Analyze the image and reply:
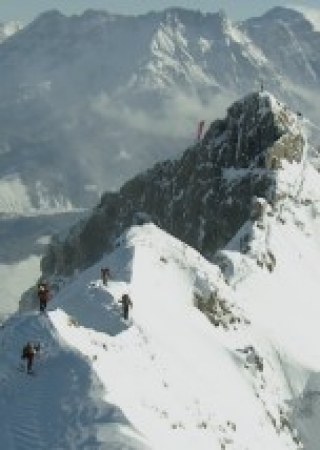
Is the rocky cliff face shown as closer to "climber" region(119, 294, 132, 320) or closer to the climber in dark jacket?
"climber" region(119, 294, 132, 320)

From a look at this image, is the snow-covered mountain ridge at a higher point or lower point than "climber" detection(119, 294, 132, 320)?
lower

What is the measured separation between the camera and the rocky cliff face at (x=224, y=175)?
126125 millimetres

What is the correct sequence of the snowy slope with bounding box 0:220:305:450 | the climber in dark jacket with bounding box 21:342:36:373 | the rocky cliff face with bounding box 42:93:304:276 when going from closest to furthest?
the snowy slope with bounding box 0:220:305:450 < the climber in dark jacket with bounding box 21:342:36:373 < the rocky cliff face with bounding box 42:93:304:276

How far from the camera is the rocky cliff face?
126 metres

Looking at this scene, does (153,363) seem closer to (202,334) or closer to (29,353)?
Result: (29,353)

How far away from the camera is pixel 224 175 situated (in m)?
132

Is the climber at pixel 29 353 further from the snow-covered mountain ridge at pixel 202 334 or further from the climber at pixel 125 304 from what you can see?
the climber at pixel 125 304

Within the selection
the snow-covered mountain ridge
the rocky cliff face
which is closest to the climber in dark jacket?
the snow-covered mountain ridge

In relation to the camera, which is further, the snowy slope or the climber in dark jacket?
the climber in dark jacket

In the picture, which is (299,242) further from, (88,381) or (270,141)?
(88,381)

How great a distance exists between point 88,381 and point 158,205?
325 feet

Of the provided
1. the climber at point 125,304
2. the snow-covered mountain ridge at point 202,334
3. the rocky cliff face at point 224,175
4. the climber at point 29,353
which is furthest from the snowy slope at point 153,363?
the rocky cliff face at point 224,175

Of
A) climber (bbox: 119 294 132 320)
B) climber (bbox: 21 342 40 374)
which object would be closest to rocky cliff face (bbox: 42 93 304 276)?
climber (bbox: 119 294 132 320)

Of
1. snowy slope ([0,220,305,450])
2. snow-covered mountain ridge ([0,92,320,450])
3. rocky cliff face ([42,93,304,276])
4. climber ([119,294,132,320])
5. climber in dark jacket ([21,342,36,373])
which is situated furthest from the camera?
rocky cliff face ([42,93,304,276])
